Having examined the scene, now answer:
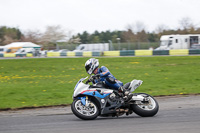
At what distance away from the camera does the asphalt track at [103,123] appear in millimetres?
6832

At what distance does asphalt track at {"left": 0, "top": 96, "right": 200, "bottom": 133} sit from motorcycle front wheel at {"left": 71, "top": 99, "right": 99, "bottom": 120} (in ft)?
0.46

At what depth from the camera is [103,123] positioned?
297 inches

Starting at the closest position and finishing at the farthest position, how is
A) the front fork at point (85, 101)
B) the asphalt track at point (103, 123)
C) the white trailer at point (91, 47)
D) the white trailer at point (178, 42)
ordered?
the asphalt track at point (103, 123) < the front fork at point (85, 101) < the white trailer at point (178, 42) < the white trailer at point (91, 47)

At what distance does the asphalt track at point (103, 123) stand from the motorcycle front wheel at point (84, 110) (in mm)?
141

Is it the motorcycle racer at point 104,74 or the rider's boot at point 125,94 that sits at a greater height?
the motorcycle racer at point 104,74

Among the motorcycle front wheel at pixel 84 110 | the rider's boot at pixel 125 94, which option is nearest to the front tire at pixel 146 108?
the rider's boot at pixel 125 94

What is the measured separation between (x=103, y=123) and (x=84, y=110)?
58cm

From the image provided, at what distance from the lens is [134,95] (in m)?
8.28

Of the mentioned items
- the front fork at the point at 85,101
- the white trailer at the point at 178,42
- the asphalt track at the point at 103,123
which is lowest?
the asphalt track at the point at 103,123

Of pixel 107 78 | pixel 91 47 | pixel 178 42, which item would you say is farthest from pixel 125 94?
pixel 91 47

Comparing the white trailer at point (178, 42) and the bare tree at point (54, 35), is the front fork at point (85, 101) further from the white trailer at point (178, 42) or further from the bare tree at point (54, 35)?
the bare tree at point (54, 35)

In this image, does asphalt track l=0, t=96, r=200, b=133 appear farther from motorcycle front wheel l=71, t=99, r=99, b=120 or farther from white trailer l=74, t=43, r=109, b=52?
white trailer l=74, t=43, r=109, b=52

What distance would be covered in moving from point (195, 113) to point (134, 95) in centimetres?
163

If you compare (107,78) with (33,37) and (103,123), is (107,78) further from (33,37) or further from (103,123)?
(33,37)
